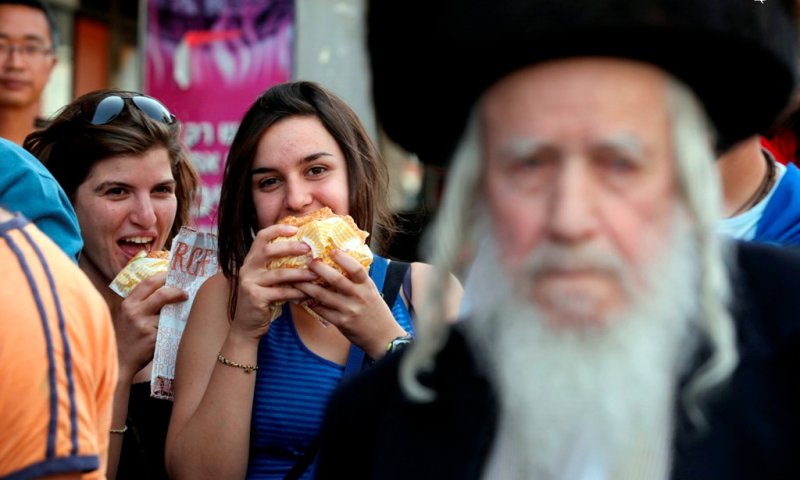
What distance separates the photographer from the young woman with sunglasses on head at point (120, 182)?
3.93 m

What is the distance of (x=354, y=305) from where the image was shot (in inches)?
128

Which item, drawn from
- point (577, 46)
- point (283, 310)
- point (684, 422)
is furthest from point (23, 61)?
point (684, 422)

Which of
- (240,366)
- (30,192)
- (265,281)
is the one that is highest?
(30,192)

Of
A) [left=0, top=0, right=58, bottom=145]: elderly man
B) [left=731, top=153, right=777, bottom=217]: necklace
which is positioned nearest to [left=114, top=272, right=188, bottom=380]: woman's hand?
[left=731, top=153, right=777, bottom=217]: necklace

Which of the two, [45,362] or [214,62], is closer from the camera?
[45,362]

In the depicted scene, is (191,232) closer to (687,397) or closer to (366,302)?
(366,302)

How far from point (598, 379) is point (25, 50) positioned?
4.64m

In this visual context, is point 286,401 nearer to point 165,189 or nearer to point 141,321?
point 141,321

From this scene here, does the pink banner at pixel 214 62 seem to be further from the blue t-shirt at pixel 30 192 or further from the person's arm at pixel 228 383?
the blue t-shirt at pixel 30 192

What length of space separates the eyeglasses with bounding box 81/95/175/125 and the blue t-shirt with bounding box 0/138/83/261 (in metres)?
1.10

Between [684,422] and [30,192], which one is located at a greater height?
[30,192]

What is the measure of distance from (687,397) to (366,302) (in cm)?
153

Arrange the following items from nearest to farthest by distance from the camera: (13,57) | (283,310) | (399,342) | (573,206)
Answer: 1. (573,206)
2. (399,342)
3. (283,310)
4. (13,57)

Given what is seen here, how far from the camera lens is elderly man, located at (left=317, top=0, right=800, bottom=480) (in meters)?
1.79
